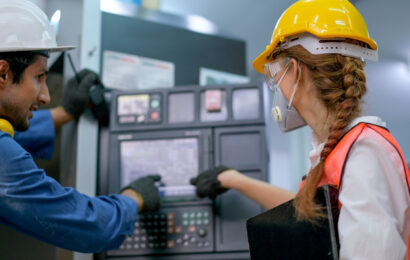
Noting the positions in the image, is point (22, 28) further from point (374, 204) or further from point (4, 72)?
point (374, 204)

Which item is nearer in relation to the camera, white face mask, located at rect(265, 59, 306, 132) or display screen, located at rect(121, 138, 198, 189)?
white face mask, located at rect(265, 59, 306, 132)

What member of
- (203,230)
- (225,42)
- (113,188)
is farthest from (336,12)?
(225,42)

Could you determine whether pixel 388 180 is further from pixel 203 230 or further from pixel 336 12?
pixel 203 230

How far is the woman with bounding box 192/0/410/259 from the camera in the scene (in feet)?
2.31

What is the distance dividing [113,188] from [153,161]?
6.5 inches

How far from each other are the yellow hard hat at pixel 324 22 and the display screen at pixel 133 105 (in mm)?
662

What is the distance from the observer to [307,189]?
2.62 ft

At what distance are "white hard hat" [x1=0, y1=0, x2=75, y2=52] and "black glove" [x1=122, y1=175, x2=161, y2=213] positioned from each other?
0.48 metres

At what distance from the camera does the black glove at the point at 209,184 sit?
4.40 ft

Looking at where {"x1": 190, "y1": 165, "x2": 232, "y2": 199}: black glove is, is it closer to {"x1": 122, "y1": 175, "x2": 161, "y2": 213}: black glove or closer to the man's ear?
{"x1": 122, "y1": 175, "x2": 161, "y2": 213}: black glove

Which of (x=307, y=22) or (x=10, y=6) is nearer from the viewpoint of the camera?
(x=307, y=22)

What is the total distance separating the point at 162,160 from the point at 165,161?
11 millimetres

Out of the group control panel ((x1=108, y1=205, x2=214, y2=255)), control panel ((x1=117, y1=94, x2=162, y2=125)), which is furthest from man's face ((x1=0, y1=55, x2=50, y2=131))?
control panel ((x1=108, y1=205, x2=214, y2=255))

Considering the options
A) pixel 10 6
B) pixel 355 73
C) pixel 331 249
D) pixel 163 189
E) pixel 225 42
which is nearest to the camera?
pixel 331 249
